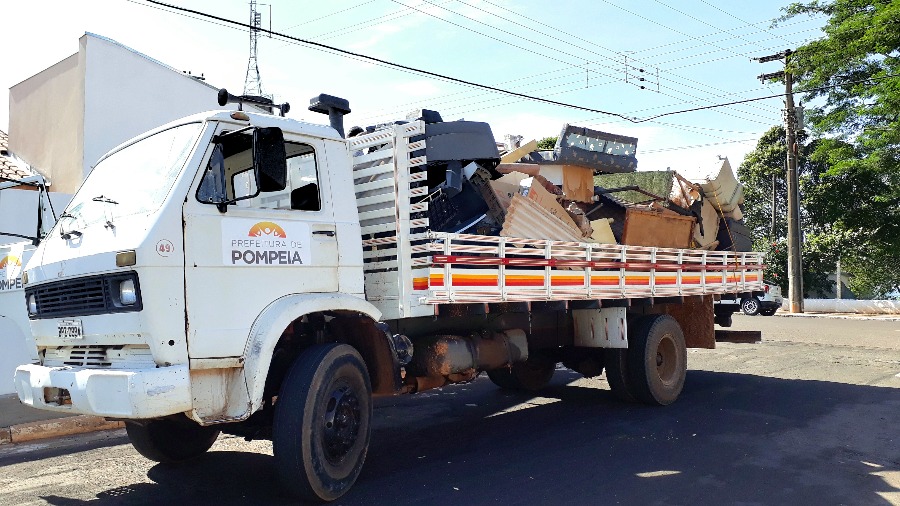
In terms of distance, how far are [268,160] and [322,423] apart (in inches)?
67.5

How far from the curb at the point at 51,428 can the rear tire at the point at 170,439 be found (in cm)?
203

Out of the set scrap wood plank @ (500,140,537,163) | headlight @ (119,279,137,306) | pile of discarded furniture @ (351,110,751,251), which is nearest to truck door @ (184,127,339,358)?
headlight @ (119,279,137,306)

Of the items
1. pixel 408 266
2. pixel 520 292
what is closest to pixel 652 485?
pixel 520 292

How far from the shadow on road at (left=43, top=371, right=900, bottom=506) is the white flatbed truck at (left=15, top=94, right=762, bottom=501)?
496mm

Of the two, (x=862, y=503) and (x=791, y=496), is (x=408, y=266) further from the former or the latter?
(x=862, y=503)

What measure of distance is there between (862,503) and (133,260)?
4.88m

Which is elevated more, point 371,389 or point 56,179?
point 56,179

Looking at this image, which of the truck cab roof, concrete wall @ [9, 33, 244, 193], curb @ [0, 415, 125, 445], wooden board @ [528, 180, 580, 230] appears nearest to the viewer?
the truck cab roof

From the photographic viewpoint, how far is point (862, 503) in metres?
4.76

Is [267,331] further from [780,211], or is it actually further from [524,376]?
[780,211]

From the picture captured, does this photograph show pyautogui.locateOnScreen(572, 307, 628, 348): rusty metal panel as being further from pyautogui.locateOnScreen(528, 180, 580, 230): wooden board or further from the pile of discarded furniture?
pyautogui.locateOnScreen(528, 180, 580, 230): wooden board

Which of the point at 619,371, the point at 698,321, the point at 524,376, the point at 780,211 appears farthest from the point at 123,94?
the point at 780,211

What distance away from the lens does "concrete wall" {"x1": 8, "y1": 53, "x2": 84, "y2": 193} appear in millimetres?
11938

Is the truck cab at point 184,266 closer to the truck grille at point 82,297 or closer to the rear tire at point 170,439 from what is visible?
the truck grille at point 82,297
